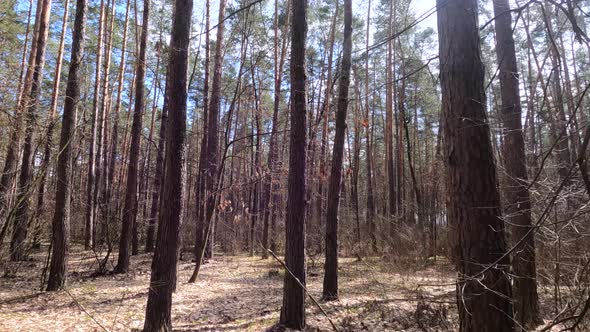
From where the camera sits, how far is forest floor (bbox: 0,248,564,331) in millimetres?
5410

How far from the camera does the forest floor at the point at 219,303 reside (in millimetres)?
5410

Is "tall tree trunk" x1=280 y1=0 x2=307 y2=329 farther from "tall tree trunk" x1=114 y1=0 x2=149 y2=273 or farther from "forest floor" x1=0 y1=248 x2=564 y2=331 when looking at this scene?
"tall tree trunk" x1=114 y1=0 x2=149 y2=273

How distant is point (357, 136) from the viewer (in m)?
18.3

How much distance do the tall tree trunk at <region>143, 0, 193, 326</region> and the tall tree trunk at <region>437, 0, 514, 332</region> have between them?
3565mm

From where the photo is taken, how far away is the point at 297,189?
543 centimetres

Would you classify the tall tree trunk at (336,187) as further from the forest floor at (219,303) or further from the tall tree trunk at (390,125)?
the tall tree trunk at (390,125)

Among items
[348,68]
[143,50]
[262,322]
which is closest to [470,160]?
[262,322]

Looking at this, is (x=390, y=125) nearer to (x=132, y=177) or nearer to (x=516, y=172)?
(x=132, y=177)

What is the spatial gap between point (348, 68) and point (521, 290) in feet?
15.9

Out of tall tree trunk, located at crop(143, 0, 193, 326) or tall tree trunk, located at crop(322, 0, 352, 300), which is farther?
tall tree trunk, located at crop(322, 0, 352, 300)

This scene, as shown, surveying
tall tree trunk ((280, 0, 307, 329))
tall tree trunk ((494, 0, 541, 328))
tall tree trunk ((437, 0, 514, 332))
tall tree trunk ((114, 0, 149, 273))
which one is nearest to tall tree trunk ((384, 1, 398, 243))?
tall tree trunk ((114, 0, 149, 273))

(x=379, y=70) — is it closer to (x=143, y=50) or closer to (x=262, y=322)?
(x=143, y=50)

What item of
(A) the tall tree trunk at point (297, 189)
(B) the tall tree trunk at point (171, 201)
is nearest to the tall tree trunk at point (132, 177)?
(B) the tall tree trunk at point (171, 201)

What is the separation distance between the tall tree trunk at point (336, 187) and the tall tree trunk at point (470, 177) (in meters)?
4.54
